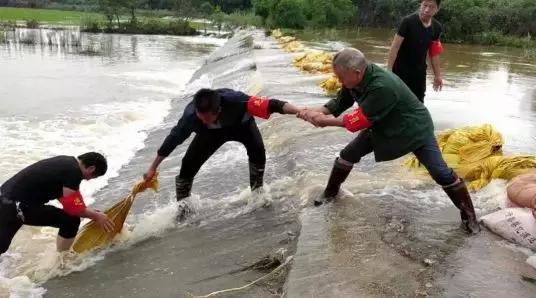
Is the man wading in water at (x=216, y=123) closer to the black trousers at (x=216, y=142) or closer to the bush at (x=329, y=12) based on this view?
the black trousers at (x=216, y=142)

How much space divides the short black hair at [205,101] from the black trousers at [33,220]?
4.93 feet

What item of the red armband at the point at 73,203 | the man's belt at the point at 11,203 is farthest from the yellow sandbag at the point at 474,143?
the man's belt at the point at 11,203

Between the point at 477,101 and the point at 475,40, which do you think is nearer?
the point at 477,101

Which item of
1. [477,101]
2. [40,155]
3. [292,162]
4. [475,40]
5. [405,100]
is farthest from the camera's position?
[475,40]

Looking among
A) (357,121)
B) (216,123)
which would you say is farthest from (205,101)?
(357,121)

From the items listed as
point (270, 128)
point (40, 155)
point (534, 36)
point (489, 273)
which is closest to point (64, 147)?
point (40, 155)

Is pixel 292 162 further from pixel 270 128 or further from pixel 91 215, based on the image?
pixel 91 215

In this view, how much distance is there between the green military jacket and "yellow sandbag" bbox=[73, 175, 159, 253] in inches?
84.6

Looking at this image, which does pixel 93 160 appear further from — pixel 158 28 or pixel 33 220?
pixel 158 28

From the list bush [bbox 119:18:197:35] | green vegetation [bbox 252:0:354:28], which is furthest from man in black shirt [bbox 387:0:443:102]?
bush [bbox 119:18:197:35]

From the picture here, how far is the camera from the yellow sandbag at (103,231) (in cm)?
477

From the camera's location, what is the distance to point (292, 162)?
20.9 feet

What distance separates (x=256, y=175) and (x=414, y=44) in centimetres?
206

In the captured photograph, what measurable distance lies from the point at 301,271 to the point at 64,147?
7.46 m
